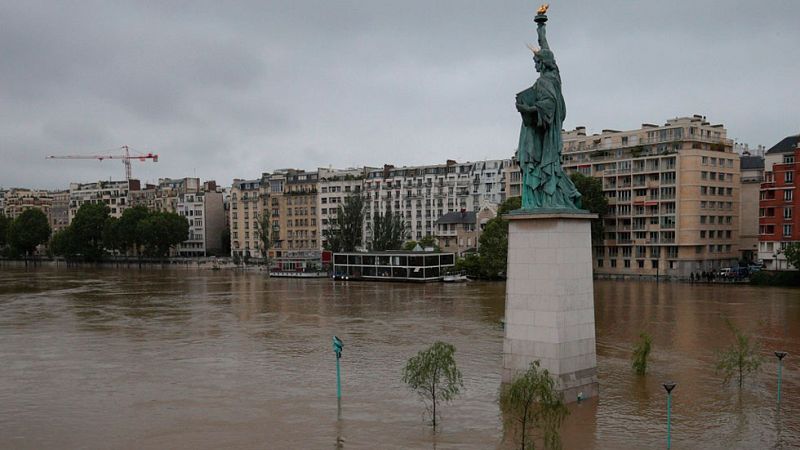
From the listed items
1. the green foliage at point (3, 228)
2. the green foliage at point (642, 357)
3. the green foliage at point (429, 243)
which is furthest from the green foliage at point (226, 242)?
the green foliage at point (642, 357)

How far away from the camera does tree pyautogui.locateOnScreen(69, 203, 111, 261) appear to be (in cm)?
15725

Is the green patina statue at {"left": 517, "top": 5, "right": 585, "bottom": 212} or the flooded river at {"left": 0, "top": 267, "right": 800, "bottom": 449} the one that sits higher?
the green patina statue at {"left": 517, "top": 5, "right": 585, "bottom": 212}

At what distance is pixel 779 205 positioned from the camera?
80438 millimetres

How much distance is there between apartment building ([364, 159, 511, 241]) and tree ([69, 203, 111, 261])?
6337 centimetres

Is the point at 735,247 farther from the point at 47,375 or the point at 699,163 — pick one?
the point at 47,375

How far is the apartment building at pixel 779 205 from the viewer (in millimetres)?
78625

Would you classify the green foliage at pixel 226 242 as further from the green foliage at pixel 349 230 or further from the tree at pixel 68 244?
the green foliage at pixel 349 230

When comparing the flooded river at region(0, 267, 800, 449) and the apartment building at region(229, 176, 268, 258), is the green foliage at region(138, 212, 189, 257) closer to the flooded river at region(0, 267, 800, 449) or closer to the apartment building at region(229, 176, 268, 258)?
the apartment building at region(229, 176, 268, 258)

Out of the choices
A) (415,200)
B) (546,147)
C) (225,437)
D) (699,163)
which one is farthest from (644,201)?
(225,437)

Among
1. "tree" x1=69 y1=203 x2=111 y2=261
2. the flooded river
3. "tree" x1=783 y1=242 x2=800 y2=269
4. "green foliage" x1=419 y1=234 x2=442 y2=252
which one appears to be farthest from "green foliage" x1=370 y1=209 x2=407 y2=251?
"tree" x1=69 y1=203 x2=111 y2=261

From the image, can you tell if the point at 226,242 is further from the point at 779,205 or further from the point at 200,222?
the point at 779,205

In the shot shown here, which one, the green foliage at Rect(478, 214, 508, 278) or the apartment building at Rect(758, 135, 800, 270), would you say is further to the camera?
the green foliage at Rect(478, 214, 508, 278)

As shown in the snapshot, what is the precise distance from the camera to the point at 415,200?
130 meters

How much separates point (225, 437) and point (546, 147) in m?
14.9
